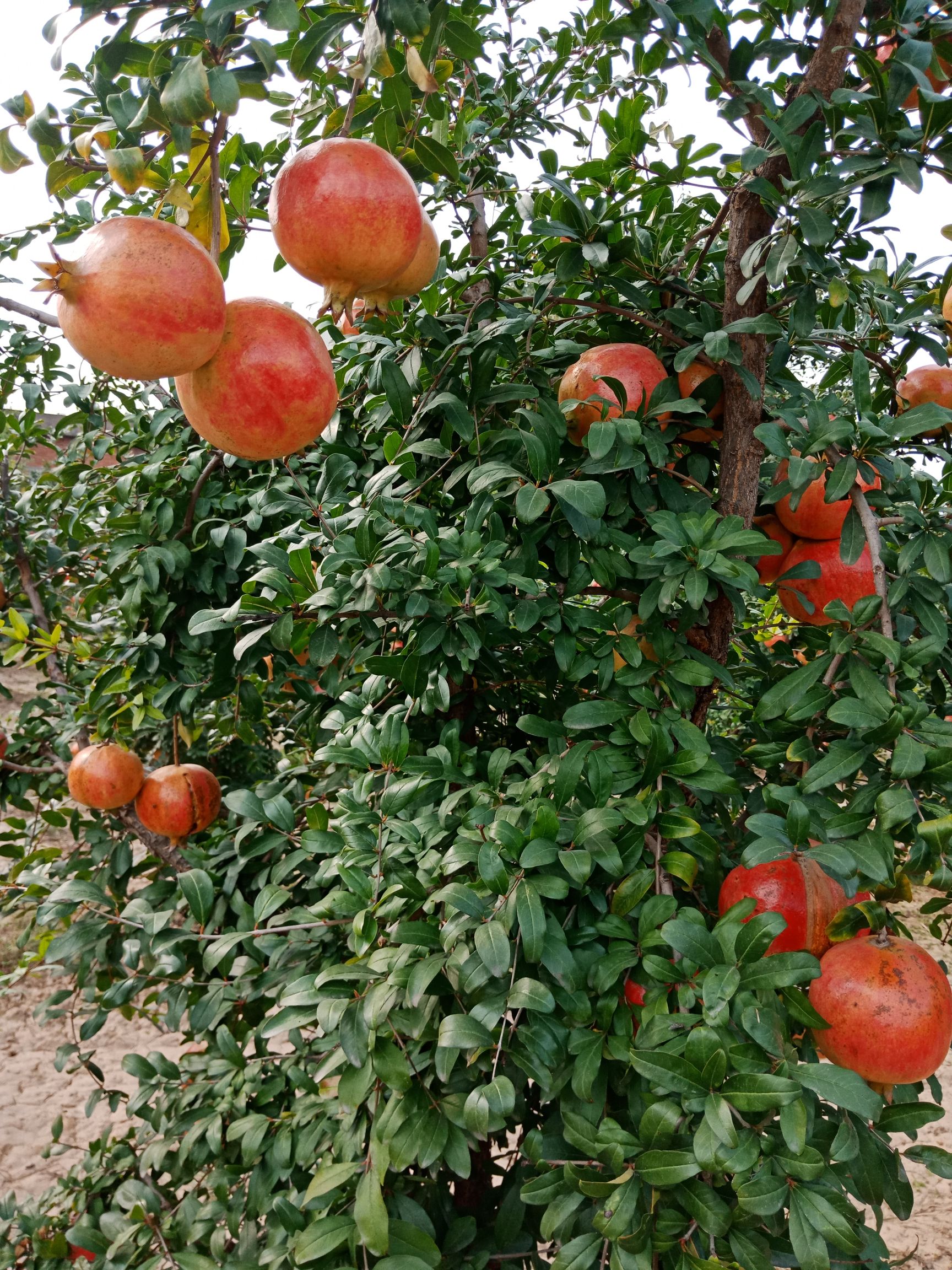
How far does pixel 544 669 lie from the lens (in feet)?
4.63

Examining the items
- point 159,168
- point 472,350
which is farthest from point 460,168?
point 159,168

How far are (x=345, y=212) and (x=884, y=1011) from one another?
95cm

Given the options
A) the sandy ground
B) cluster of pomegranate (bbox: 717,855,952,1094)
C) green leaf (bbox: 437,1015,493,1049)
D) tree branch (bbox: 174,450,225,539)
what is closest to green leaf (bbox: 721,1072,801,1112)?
cluster of pomegranate (bbox: 717,855,952,1094)

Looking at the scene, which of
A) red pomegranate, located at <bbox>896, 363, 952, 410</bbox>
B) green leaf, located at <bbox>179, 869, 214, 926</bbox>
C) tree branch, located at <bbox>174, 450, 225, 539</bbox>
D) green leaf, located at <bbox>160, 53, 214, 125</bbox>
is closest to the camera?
green leaf, located at <bbox>160, 53, 214, 125</bbox>

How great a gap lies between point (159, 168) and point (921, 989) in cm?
127

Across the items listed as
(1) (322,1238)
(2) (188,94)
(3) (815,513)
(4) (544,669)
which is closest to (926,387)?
(3) (815,513)

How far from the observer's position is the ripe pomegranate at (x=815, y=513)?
1.23 metres

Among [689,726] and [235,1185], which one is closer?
[689,726]

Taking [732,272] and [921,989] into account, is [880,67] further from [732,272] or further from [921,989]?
[921,989]

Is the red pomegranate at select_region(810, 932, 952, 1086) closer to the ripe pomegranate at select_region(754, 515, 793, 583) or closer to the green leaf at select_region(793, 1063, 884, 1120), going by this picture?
the green leaf at select_region(793, 1063, 884, 1120)

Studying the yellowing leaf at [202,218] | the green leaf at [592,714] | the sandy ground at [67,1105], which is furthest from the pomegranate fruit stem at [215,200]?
the sandy ground at [67,1105]

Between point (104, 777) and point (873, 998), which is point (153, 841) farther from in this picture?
point (873, 998)

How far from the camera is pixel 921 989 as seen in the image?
3.03 feet

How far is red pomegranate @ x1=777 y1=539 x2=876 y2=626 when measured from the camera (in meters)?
1.19
